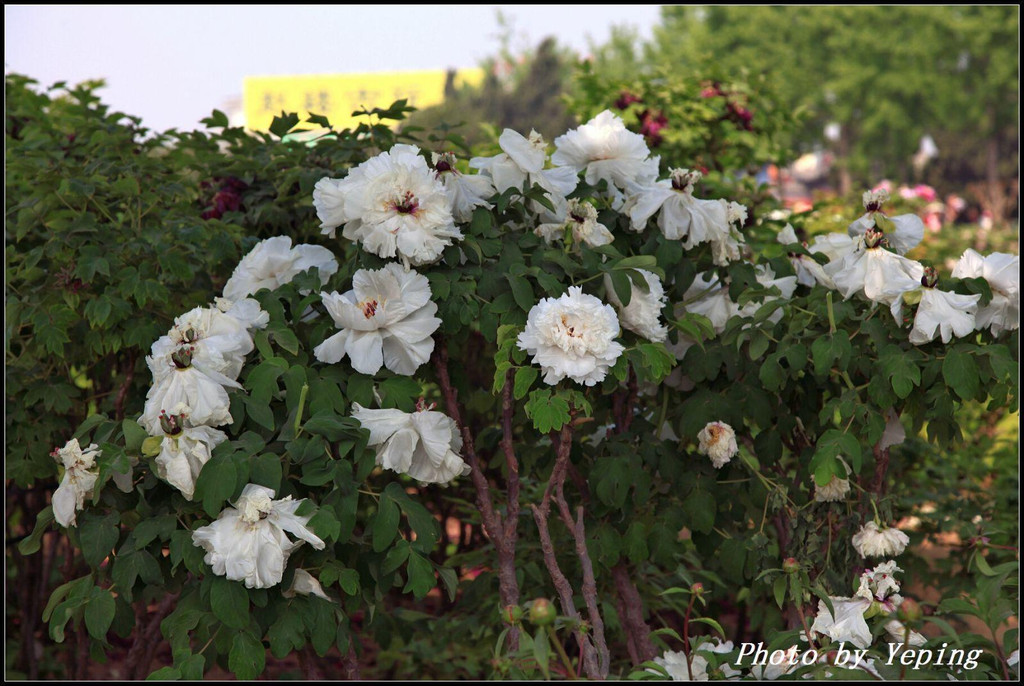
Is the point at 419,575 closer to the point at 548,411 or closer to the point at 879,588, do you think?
the point at 548,411

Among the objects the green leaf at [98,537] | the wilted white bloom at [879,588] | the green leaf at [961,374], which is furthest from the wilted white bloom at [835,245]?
the green leaf at [98,537]

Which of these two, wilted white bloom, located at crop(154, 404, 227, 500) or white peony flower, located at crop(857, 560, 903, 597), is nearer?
wilted white bloom, located at crop(154, 404, 227, 500)

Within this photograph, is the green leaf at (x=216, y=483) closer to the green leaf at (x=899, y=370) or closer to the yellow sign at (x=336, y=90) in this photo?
the green leaf at (x=899, y=370)

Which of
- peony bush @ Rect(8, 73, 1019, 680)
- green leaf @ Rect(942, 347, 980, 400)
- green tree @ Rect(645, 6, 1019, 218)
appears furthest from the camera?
green tree @ Rect(645, 6, 1019, 218)

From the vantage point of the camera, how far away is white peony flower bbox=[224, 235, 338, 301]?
2248 millimetres

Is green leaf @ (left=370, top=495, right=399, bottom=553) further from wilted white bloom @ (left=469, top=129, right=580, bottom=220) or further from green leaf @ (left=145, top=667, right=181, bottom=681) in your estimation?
wilted white bloom @ (left=469, top=129, right=580, bottom=220)

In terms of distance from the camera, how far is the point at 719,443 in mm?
2184

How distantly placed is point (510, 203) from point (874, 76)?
28.6m

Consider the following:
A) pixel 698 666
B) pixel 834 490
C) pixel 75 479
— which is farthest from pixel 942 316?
pixel 75 479

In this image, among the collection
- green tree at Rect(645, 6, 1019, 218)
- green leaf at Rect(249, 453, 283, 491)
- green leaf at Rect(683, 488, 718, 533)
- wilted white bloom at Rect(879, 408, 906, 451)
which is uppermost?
green leaf at Rect(249, 453, 283, 491)

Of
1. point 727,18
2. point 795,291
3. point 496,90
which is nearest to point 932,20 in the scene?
point 727,18

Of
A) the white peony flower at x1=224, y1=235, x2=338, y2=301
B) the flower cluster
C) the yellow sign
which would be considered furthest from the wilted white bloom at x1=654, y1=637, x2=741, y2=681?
the yellow sign

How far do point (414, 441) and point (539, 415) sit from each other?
260mm

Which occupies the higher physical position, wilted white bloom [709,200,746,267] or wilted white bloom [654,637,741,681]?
wilted white bloom [709,200,746,267]
